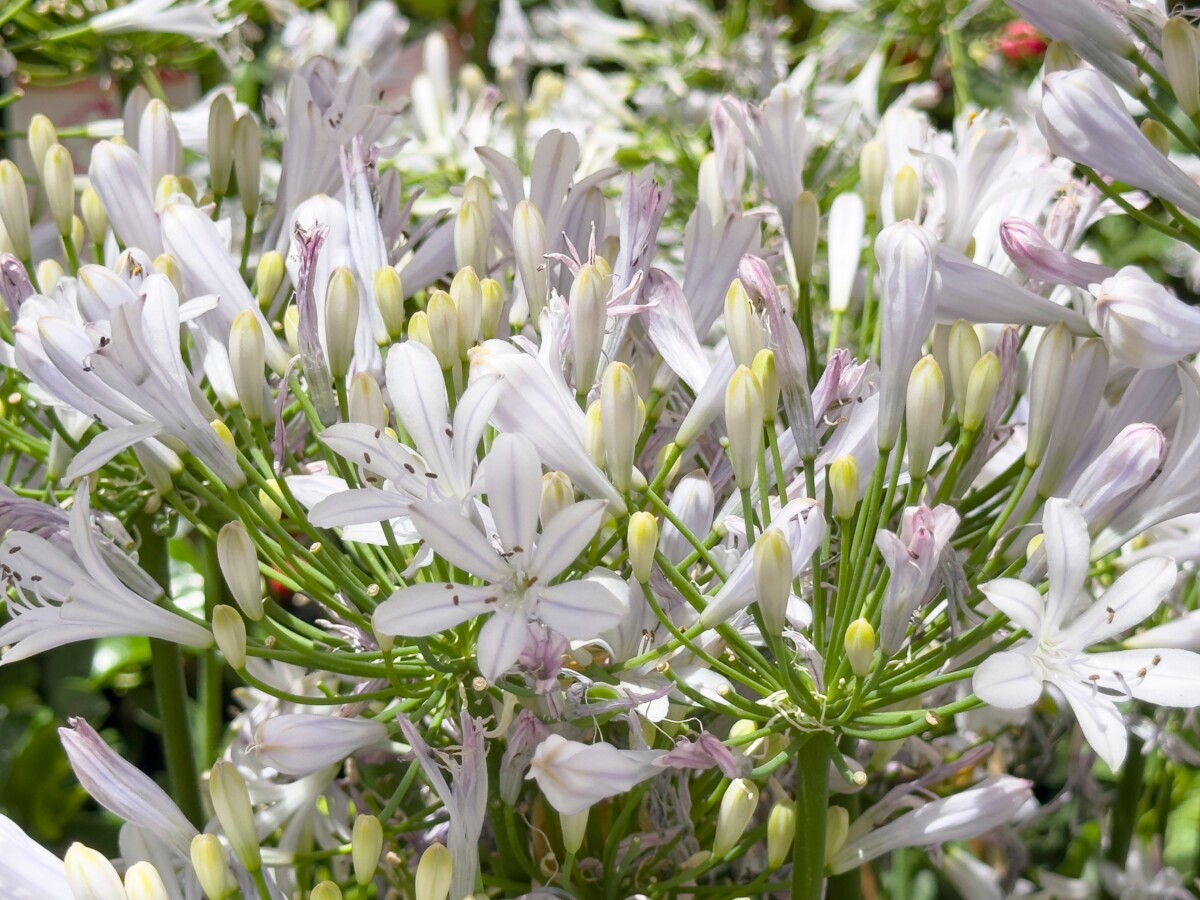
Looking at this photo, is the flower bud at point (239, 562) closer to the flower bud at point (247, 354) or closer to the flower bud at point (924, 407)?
the flower bud at point (247, 354)

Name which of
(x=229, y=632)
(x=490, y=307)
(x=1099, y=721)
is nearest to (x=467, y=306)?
(x=490, y=307)

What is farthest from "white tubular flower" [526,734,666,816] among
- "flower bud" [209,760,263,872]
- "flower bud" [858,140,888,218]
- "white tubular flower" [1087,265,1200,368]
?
"flower bud" [858,140,888,218]

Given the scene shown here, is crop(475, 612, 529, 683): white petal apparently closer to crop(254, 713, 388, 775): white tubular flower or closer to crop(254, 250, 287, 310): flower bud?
crop(254, 713, 388, 775): white tubular flower

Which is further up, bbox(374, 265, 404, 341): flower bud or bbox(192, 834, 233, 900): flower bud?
bbox(374, 265, 404, 341): flower bud

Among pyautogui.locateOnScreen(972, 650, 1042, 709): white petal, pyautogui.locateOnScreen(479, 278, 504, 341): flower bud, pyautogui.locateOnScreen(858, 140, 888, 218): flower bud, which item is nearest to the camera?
pyautogui.locateOnScreen(972, 650, 1042, 709): white petal

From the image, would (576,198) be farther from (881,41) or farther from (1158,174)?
(881,41)

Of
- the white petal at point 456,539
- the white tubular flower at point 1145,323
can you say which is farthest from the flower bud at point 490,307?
the white tubular flower at point 1145,323

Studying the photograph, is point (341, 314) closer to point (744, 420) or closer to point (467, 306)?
point (467, 306)
